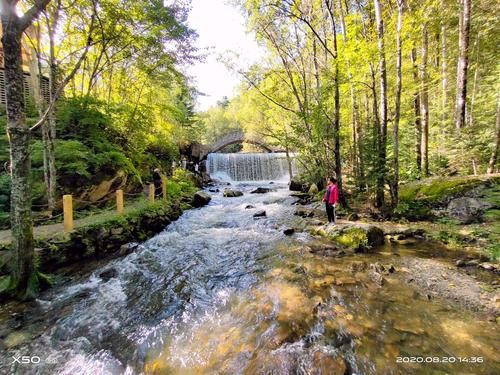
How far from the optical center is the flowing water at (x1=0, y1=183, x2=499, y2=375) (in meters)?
2.94

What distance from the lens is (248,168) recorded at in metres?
26.5

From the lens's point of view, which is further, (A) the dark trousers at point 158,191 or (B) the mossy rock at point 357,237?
(A) the dark trousers at point 158,191

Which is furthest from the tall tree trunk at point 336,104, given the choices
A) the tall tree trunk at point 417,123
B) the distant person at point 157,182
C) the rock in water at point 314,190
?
the distant person at point 157,182

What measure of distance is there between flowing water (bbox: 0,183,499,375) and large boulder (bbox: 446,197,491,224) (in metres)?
2.21

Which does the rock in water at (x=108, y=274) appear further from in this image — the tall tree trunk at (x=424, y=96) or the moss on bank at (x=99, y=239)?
the tall tree trunk at (x=424, y=96)

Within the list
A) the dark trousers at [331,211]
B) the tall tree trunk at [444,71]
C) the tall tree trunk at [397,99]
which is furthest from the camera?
the tall tree trunk at [444,71]

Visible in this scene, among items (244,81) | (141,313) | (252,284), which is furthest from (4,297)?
(244,81)

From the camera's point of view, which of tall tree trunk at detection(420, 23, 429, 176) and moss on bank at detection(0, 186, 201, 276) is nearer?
moss on bank at detection(0, 186, 201, 276)

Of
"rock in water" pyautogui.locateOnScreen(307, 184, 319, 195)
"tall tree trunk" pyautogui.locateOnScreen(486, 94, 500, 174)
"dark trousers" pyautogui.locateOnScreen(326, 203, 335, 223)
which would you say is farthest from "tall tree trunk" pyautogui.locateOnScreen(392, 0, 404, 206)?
"rock in water" pyautogui.locateOnScreen(307, 184, 319, 195)

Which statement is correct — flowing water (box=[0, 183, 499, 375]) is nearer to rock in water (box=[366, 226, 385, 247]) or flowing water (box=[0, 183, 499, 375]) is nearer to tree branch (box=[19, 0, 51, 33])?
rock in water (box=[366, 226, 385, 247])

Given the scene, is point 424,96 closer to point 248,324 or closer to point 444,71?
point 444,71

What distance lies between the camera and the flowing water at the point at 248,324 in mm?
2941

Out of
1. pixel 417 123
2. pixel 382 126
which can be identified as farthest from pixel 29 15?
pixel 417 123

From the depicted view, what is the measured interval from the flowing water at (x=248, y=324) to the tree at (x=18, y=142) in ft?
2.25
